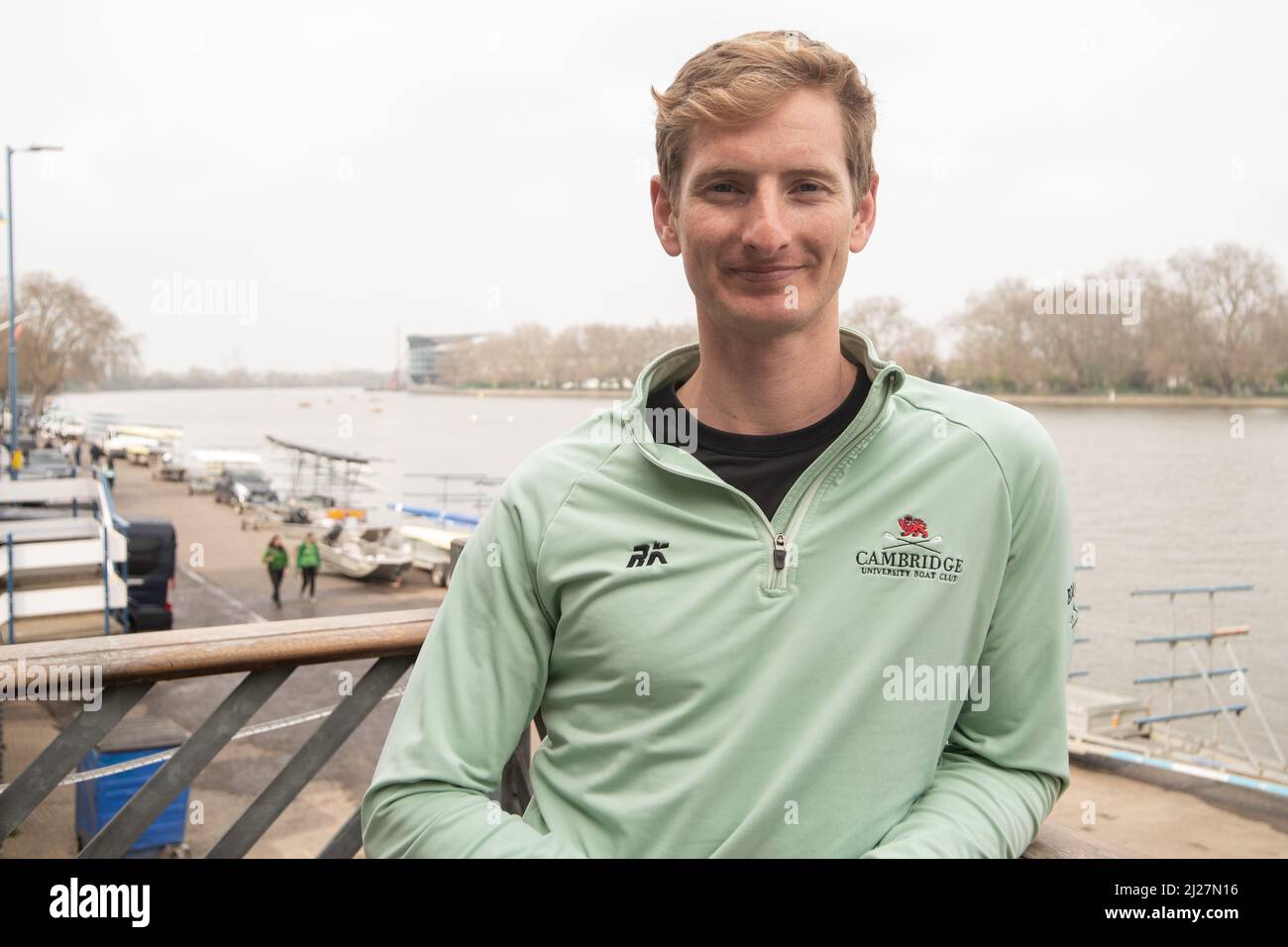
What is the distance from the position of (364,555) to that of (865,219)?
30631mm

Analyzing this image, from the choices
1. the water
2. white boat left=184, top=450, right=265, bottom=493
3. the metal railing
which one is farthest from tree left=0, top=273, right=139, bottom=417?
the metal railing

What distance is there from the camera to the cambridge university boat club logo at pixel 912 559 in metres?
1.49

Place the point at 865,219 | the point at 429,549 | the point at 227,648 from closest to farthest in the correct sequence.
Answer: the point at 865,219 → the point at 227,648 → the point at 429,549

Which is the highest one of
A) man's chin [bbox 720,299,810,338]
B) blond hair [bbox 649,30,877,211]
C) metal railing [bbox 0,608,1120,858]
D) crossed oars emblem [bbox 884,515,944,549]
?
blond hair [bbox 649,30,877,211]

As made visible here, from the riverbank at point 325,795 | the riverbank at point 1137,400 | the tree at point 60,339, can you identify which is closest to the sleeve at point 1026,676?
the riverbank at point 325,795

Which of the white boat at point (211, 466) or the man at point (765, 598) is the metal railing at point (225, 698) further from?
the white boat at point (211, 466)

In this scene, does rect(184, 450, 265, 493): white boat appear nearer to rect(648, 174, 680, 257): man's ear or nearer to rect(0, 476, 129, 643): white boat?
rect(0, 476, 129, 643): white boat

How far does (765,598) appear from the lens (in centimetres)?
148

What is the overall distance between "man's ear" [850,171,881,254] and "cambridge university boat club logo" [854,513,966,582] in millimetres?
467

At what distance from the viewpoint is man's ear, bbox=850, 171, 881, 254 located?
5.54ft

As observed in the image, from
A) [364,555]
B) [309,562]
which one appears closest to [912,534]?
[309,562]

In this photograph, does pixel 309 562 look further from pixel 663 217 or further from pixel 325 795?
pixel 663 217
